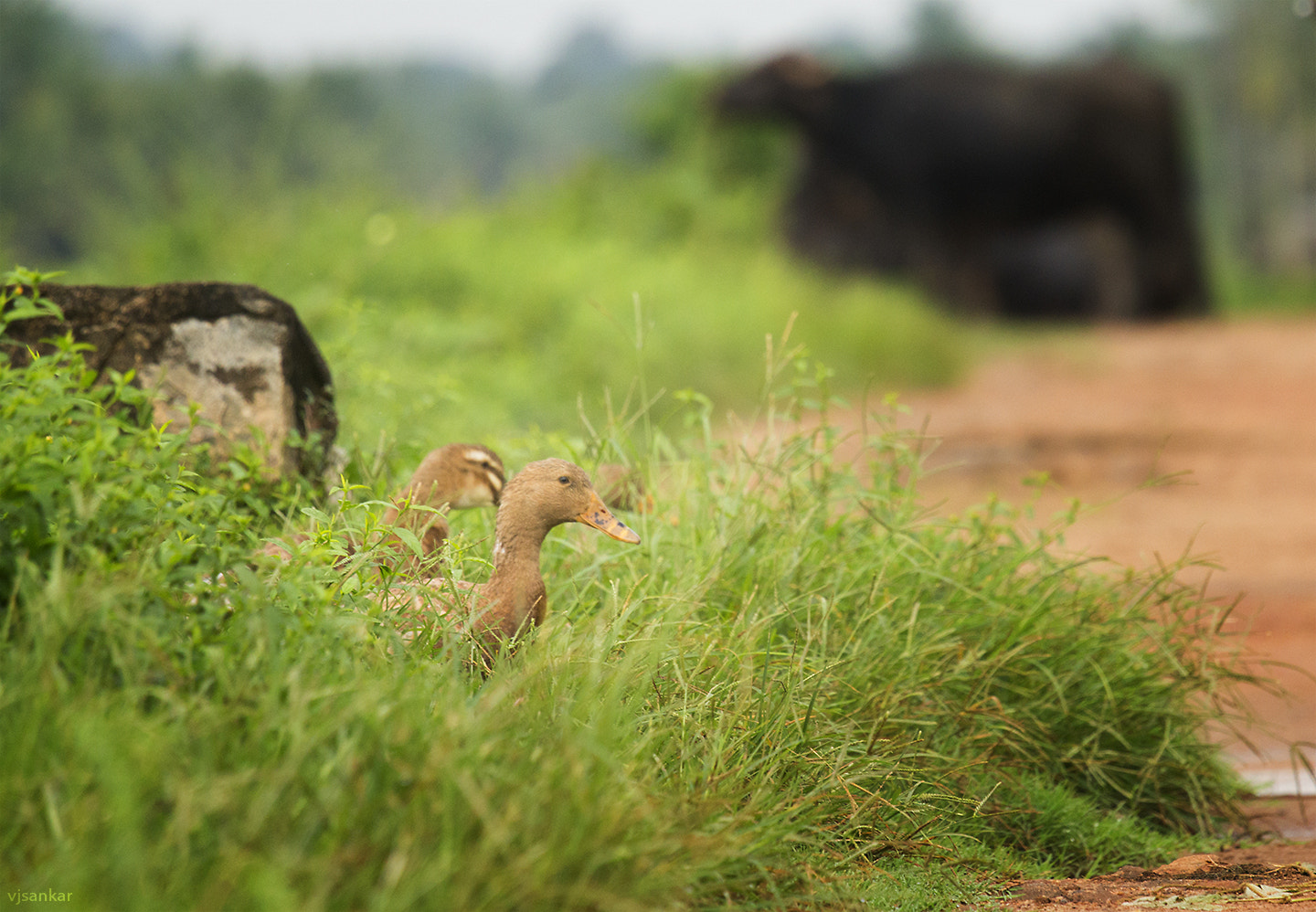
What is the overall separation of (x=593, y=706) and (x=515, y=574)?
1.76 ft

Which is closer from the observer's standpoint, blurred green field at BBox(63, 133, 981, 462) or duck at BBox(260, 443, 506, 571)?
duck at BBox(260, 443, 506, 571)

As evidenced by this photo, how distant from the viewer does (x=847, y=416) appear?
29.2 ft

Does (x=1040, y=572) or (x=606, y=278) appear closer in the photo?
(x=1040, y=572)

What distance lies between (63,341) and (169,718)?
867mm

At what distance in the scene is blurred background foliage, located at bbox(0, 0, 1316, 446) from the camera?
8.05m

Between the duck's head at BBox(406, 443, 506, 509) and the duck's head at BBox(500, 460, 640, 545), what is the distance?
2.01 ft

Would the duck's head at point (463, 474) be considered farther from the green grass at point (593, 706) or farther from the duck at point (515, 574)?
the duck at point (515, 574)

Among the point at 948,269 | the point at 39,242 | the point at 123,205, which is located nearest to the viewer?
the point at 123,205

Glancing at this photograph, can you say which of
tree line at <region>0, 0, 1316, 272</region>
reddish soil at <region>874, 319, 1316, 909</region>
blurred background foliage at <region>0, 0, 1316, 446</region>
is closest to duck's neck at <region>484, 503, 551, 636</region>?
blurred background foliage at <region>0, 0, 1316, 446</region>

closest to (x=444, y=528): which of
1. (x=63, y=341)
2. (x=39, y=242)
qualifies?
(x=63, y=341)

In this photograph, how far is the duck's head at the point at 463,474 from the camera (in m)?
3.62

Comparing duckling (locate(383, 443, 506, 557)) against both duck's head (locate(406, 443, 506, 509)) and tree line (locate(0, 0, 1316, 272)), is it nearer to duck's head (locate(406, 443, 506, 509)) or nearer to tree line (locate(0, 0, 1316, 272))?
duck's head (locate(406, 443, 506, 509))

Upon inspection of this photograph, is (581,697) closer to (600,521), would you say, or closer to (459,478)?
(600,521)

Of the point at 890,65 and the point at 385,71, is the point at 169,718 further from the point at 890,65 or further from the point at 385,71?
the point at 385,71
